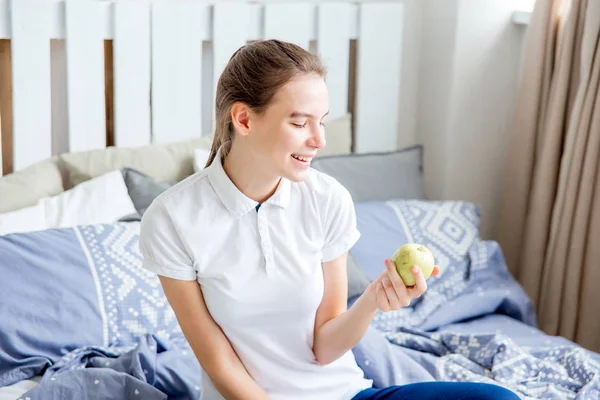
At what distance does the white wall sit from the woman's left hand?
1490mm

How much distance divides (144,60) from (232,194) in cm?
112

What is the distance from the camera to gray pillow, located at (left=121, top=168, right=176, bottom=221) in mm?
2271

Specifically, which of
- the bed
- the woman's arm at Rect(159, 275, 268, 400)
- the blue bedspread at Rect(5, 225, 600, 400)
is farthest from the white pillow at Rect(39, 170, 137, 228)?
the woman's arm at Rect(159, 275, 268, 400)

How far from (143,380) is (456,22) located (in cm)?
163

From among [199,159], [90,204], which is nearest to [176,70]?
[199,159]

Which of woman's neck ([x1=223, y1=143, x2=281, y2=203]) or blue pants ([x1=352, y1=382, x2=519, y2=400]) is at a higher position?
woman's neck ([x1=223, y1=143, x2=281, y2=203])

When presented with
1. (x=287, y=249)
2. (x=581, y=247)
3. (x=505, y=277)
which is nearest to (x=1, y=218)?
(x=287, y=249)

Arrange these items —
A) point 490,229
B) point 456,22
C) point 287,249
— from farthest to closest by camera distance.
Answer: point 490,229
point 456,22
point 287,249

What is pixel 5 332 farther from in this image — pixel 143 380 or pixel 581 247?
pixel 581 247

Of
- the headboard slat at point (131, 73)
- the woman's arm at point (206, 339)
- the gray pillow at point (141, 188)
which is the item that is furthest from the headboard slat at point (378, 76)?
the woman's arm at point (206, 339)

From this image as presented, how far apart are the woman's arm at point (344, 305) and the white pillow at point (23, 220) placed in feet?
2.96

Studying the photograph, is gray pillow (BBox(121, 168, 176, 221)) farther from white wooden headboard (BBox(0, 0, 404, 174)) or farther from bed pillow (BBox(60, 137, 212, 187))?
white wooden headboard (BBox(0, 0, 404, 174))

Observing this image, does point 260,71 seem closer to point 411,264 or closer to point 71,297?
point 411,264

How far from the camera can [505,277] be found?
2490mm
